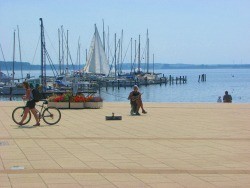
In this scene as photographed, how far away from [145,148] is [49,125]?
601cm

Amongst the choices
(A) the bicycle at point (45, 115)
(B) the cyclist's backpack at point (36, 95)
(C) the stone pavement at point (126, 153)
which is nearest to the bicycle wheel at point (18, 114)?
(A) the bicycle at point (45, 115)

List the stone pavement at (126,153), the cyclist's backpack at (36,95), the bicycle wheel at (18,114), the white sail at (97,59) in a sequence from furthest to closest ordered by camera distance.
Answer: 1. the white sail at (97,59)
2. the bicycle wheel at (18,114)
3. the cyclist's backpack at (36,95)
4. the stone pavement at (126,153)

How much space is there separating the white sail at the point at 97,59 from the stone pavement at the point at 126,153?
224ft

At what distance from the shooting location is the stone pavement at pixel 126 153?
31.3ft

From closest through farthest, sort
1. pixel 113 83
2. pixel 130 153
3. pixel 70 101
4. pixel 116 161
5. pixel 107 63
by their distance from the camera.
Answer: pixel 116 161 → pixel 130 153 → pixel 70 101 → pixel 107 63 → pixel 113 83

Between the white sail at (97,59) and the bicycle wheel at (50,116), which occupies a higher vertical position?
the white sail at (97,59)

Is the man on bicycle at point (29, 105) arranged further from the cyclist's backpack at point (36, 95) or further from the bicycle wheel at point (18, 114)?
the bicycle wheel at point (18, 114)

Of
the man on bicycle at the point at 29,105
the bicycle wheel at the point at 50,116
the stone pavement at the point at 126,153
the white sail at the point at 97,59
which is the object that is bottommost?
the stone pavement at the point at 126,153

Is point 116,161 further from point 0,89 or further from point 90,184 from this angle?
point 0,89

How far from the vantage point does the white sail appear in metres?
88.9

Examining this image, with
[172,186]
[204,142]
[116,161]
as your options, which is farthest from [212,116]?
[172,186]

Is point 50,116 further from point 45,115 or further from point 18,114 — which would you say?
point 18,114

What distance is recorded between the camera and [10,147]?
1323cm

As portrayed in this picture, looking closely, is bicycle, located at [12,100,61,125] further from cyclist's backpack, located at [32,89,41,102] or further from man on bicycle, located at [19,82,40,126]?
cyclist's backpack, located at [32,89,41,102]
